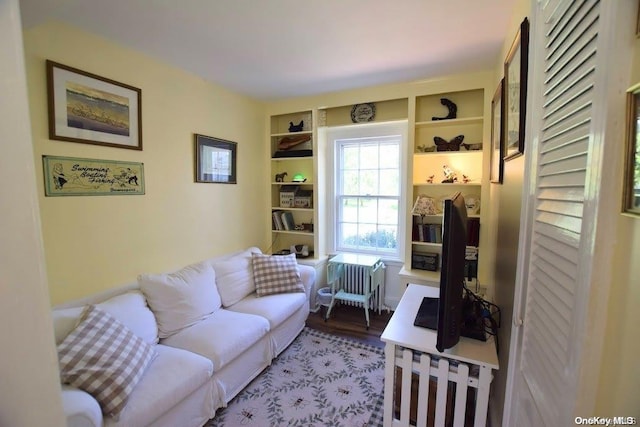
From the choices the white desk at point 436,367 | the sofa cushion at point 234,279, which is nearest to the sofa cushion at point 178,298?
the sofa cushion at point 234,279

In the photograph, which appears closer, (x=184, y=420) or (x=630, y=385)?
(x=630, y=385)

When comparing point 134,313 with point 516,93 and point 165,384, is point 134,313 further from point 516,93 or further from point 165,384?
point 516,93

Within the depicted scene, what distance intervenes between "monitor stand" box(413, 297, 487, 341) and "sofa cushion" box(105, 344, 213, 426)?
1.29 meters

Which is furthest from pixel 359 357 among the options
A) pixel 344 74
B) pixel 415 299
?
pixel 344 74

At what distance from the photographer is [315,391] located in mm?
2006

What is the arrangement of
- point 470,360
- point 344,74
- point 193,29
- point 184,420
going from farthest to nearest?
point 344,74, point 193,29, point 184,420, point 470,360

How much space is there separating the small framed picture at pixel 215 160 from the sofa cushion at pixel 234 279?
860 mm

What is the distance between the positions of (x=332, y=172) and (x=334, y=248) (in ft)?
3.24

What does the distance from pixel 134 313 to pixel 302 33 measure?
7.05 ft

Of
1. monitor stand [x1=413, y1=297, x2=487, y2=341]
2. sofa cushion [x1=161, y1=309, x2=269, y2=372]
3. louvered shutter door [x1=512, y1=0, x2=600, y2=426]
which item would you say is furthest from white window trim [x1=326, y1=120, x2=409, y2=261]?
louvered shutter door [x1=512, y1=0, x2=600, y2=426]

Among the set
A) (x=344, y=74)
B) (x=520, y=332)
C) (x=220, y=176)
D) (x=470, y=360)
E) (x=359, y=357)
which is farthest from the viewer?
(x=220, y=176)

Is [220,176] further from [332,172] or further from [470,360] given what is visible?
[470,360]

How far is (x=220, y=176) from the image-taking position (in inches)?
115

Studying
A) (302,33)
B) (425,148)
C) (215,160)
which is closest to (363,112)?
(425,148)
